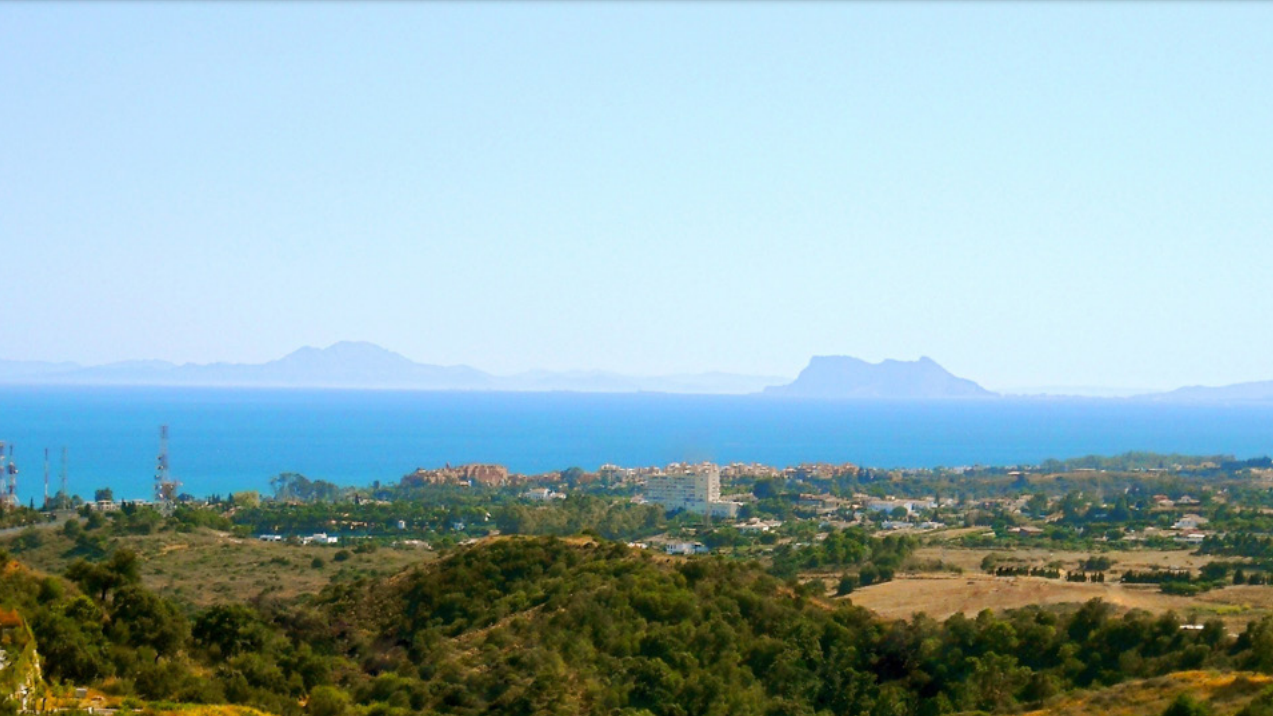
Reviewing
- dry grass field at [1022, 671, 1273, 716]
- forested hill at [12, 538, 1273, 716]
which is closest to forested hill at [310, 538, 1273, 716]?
forested hill at [12, 538, 1273, 716]

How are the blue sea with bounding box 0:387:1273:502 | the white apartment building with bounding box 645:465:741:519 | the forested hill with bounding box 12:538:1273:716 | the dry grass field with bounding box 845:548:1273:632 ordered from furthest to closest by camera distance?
the blue sea with bounding box 0:387:1273:502
the white apartment building with bounding box 645:465:741:519
the dry grass field with bounding box 845:548:1273:632
the forested hill with bounding box 12:538:1273:716

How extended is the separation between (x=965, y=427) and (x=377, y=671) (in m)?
174

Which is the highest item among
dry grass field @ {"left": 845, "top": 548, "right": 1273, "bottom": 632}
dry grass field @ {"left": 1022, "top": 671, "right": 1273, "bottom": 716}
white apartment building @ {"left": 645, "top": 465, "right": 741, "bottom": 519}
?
dry grass field @ {"left": 1022, "top": 671, "right": 1273, "bottom": 716}

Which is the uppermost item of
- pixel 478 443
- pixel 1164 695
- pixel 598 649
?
pixel 1164 695

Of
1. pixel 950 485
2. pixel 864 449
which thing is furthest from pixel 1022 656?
pixel 864 449

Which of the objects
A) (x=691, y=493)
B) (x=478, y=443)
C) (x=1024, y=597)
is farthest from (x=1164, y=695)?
(x=478, y=443)

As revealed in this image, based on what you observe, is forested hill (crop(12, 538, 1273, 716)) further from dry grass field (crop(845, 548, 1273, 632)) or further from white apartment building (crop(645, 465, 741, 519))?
white apartment building (crop(645, 465, 741, 519))

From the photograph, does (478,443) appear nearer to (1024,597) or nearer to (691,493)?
(691,493)

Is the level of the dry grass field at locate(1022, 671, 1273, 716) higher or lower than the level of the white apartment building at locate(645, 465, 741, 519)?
higher

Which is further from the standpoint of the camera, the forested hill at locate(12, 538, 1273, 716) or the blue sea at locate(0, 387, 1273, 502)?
the blue sea at locate(0, 387, 1273, 502)

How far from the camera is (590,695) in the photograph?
64.1 ft

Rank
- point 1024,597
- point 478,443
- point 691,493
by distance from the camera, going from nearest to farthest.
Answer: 1. point 1024,597
2. point 691,493
3. point 478,443

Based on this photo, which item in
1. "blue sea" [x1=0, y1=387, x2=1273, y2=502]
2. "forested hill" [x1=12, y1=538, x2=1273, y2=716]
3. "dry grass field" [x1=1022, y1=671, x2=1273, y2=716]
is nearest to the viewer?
"dry grass field" [x1=1022, y1=671, x2=1273, y2=716]

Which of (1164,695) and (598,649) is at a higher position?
(1164,695)
